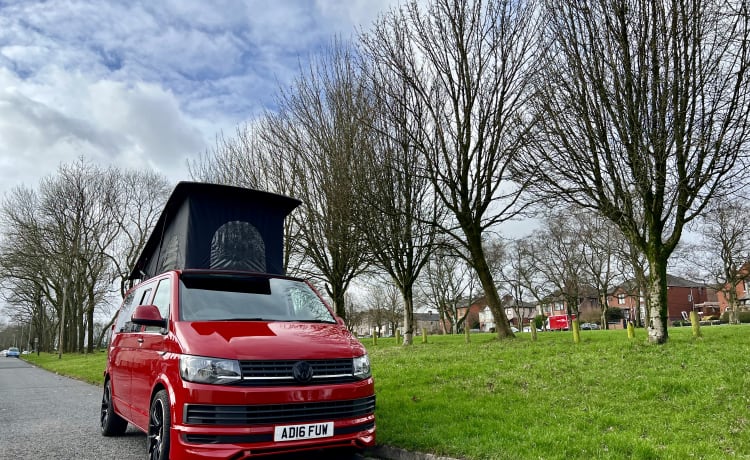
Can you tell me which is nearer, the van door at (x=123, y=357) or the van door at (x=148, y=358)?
the van door at (x=148, y=358)

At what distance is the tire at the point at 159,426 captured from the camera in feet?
15.1

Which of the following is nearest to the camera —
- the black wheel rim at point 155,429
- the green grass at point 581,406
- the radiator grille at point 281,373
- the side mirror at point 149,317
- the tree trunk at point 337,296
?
the radiator grille at point 281,373

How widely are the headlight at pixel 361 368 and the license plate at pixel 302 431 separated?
1.82ft

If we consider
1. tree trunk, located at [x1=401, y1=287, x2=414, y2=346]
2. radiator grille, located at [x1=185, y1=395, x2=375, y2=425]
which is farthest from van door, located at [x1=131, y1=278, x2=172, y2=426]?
tree trunk, located at [x1=401, y1=287, x2=414, y2=346]

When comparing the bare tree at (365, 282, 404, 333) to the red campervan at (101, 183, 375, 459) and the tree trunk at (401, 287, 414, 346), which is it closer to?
the tree trunk at (401, 287, 414, 346)

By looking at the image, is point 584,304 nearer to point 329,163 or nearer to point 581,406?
point 329,163

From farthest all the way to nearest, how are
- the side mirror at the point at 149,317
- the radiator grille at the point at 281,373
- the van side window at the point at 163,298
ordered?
the van side window at the point at 163,298
the side mirror at the point at 149,317
the radiator grille at the point at 281,373

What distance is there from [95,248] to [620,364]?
1546 inches

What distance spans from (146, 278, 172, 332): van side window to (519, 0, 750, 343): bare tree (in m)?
10.1

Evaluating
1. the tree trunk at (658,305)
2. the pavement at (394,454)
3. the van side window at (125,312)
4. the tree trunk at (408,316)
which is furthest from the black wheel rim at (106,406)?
the tree trunk at (408,316)

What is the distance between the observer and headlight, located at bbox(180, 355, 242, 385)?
4.40 meters

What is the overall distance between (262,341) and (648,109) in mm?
10670

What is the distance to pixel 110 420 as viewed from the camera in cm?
750

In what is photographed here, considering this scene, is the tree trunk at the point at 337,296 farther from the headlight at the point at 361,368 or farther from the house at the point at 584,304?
the house at the point at 584,304
